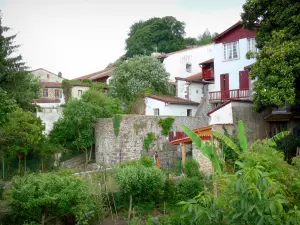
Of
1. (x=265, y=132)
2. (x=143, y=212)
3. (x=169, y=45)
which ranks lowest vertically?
(x=143, y=212)

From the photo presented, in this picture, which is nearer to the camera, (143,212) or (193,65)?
(143,212)

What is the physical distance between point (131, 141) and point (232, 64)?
10563 millimetres

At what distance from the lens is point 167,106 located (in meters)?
29.9

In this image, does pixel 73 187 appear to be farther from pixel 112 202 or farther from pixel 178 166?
pixel 178 166

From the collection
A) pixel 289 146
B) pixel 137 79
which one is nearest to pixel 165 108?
pixel 137 79

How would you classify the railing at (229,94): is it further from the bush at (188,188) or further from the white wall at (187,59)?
the bush at (188,188)

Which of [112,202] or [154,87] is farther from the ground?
[154,87]

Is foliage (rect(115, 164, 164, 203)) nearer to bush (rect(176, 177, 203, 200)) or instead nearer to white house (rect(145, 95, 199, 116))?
bush (rect(176, 177, 203, 200))

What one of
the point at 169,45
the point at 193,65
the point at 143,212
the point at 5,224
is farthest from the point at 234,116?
the point at 169,45

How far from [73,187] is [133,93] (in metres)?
21.7

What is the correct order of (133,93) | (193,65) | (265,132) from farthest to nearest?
(193,65) → (133,93) → (265,132)

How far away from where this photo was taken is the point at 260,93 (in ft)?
62.4

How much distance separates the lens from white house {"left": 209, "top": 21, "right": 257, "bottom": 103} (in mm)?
28016

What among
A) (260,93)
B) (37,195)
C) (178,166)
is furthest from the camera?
(178,166)
